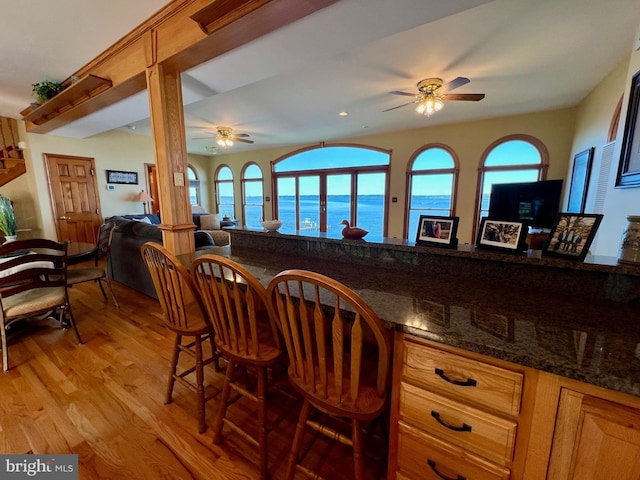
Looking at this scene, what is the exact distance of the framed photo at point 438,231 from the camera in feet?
4.38

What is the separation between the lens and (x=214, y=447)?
1.35 meters

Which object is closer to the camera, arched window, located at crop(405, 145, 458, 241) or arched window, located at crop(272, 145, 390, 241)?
arched window, located at crop(405, 145, 458, 241)

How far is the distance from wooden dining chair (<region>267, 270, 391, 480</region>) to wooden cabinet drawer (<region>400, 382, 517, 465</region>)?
3.9 inches

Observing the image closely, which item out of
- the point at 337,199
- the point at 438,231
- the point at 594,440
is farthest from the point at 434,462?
the point at 337,199

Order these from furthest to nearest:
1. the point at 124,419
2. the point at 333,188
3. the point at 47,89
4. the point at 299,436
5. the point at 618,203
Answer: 1. the point at 333,188
2. the point at 47,89
3. the point at 618,203
4. the point at 124,419
5. the point at 299,436

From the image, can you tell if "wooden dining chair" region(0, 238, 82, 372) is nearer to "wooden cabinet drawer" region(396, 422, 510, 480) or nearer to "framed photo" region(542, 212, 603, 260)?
"wooden cabinet drawer" region(396, 422, 510, 480)

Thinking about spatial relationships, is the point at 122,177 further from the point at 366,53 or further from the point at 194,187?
the point at 366,53

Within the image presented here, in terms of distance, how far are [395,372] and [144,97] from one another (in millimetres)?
3649

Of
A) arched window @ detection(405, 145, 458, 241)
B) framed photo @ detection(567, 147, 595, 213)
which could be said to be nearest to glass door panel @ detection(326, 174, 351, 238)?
arched window @ detection(405, 145, 458, 241)

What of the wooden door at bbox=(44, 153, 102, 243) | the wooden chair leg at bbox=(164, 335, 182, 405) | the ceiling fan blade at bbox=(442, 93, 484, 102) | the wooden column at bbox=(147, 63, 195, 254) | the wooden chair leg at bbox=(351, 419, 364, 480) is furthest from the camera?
the wooden door at bbox=(44, 153, 102, 243)

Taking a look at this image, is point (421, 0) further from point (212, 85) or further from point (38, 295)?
point (38, 295)

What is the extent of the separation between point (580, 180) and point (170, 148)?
5.00 metres

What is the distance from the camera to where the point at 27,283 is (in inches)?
79.8

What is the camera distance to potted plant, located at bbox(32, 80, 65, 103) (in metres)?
3.04
